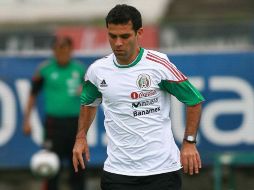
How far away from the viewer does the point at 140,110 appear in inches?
220

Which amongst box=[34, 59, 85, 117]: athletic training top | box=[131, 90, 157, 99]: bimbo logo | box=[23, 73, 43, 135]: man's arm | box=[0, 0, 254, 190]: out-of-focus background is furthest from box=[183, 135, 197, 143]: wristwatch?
box=[0, 0, 254, 190]: out-of-focus background

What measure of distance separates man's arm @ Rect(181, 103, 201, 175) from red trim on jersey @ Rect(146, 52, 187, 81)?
205 mm

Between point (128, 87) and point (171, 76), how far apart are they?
29 cm

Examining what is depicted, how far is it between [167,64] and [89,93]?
631 millimetres

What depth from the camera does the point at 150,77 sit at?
18.2 ft

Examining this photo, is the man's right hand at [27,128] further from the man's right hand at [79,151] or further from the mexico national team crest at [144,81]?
the mexico national team crest at [144,81]

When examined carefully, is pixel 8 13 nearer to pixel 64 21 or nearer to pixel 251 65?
pixel 64 21

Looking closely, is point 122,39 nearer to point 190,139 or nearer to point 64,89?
point 190,139

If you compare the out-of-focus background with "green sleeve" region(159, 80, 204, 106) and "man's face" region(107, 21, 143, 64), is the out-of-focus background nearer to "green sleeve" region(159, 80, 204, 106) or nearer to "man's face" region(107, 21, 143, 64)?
"green sleeve" region(159, 80, 204, 106)

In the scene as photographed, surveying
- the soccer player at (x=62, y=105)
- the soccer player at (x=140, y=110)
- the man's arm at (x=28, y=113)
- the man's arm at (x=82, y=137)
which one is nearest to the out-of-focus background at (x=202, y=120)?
the man's arm at (x=28, y=113)

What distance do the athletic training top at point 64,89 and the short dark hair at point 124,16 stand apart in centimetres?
378

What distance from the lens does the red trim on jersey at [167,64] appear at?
218 inches

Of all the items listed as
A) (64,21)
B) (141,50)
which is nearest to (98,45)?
(64,21)

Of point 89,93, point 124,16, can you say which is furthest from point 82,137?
point 124,16
